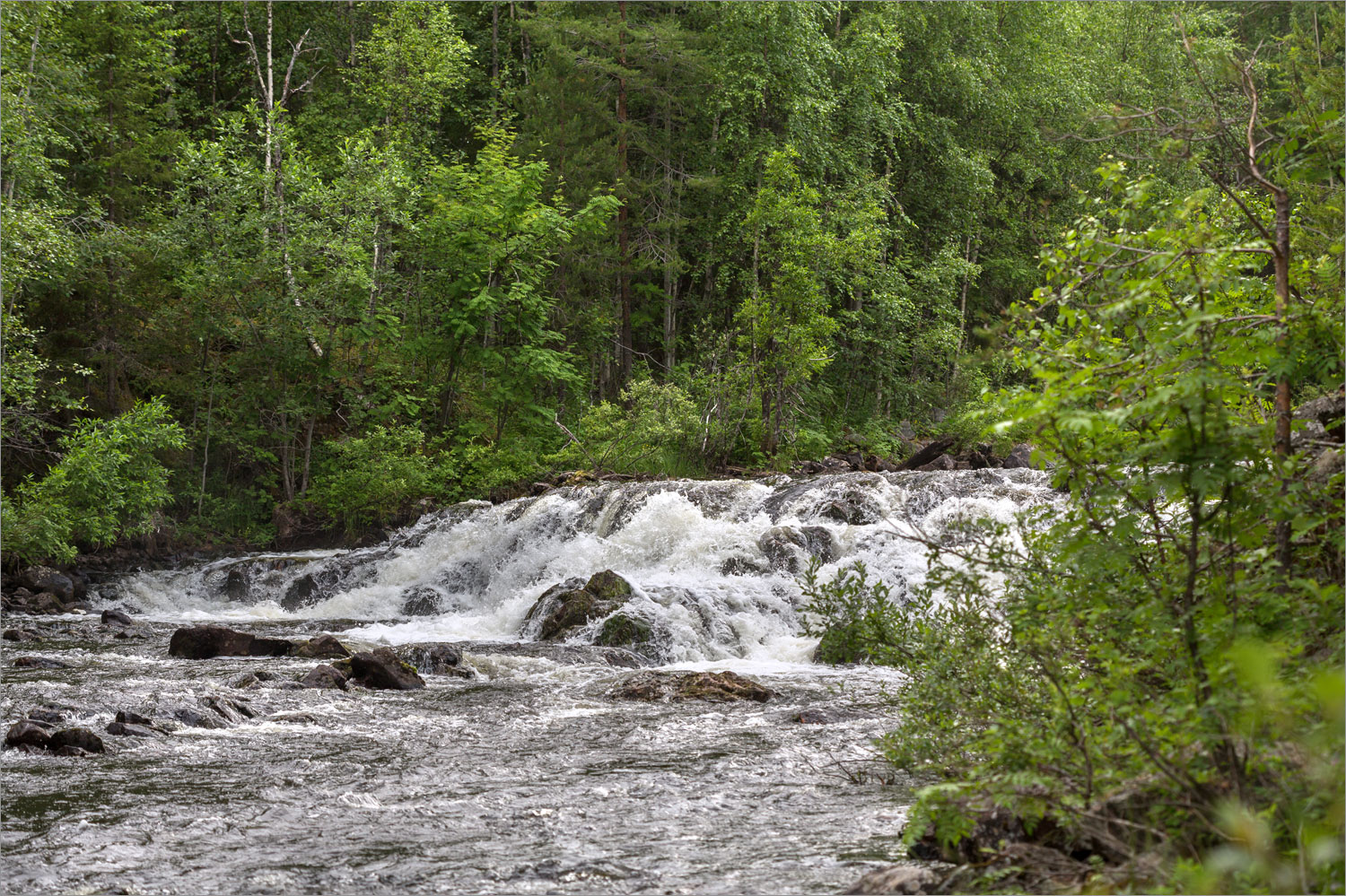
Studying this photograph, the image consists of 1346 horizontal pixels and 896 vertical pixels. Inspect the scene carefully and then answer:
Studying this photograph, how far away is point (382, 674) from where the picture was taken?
9.96 m

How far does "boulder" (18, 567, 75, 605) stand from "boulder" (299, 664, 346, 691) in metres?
8.47

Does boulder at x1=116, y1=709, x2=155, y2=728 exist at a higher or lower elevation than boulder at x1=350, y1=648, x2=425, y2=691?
higher

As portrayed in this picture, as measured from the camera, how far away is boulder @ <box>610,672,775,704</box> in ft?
30.3

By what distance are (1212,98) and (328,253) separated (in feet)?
65.0

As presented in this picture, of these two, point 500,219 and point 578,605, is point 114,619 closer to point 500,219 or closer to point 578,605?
point 578,605

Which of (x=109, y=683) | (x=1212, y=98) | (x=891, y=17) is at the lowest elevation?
(x=109, y=683)

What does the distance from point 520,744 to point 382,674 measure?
2.73 m

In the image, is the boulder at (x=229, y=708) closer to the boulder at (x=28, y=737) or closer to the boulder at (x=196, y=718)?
the boulder at (x=196, y=718)

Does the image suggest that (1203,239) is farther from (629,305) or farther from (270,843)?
(629,305)

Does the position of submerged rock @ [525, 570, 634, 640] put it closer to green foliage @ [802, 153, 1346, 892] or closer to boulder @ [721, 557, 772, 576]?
boulder @ [721, 557, 772, 576]

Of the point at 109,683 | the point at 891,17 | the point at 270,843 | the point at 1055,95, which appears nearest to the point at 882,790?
the point at 270,843

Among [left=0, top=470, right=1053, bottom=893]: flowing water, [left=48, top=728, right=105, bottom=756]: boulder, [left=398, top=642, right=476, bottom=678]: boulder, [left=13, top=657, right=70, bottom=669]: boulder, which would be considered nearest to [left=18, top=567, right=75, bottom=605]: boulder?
[left=0, top=470, right=1053, bottom=893]: flowing water

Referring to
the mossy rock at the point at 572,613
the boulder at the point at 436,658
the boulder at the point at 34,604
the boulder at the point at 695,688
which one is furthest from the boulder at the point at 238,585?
the boulder at the point at 695,688

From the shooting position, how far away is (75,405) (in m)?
16.7
